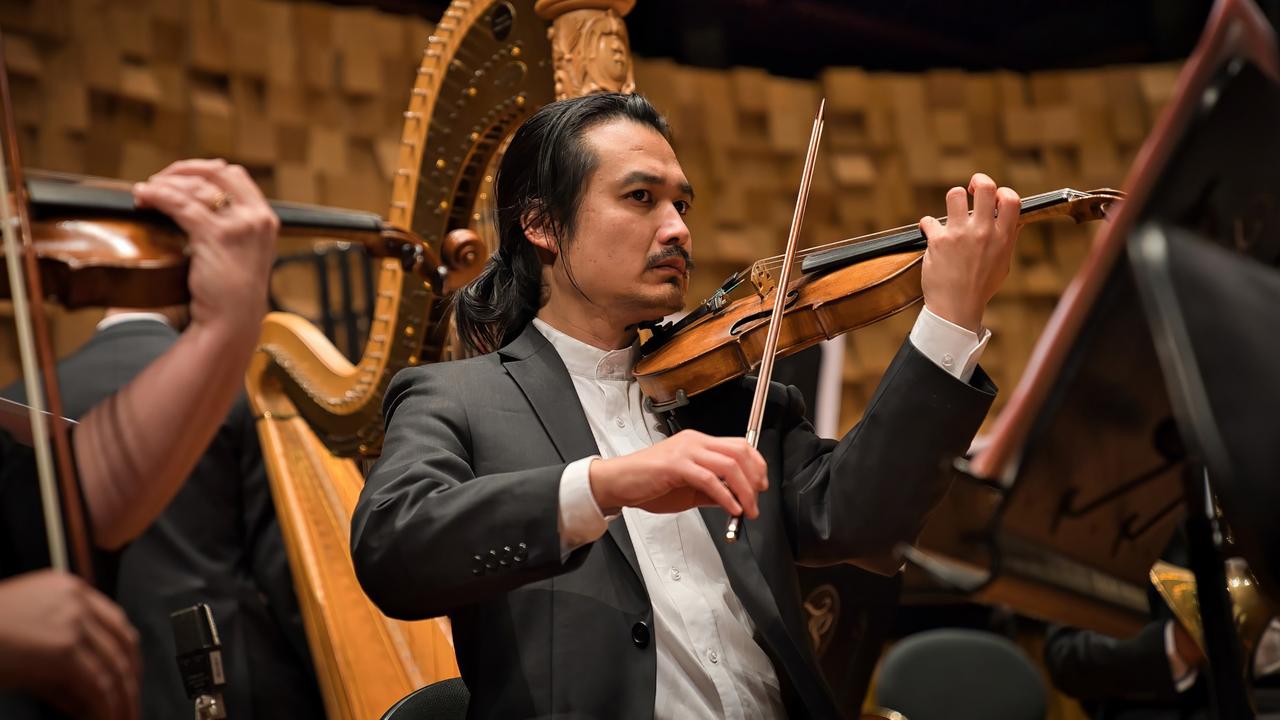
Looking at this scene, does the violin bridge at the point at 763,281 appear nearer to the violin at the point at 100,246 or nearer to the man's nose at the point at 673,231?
the man's nose at the point at 673,231

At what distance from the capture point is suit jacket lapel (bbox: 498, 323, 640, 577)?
1629 mm

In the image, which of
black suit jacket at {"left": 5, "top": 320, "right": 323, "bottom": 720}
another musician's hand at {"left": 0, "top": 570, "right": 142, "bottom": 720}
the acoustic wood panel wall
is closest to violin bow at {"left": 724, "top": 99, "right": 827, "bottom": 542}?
another musician's hand at {"left": 0, "top": 570, "right": 142, "bottom": 720}

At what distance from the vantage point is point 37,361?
86cm

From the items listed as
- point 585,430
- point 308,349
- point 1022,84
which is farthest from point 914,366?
point 1022,84

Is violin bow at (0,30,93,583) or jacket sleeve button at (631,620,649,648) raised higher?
violin bow at (0,30,93,583)

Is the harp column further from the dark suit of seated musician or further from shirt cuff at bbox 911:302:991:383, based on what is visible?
the dark suit of seated musician

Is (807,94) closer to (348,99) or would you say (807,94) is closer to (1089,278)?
(348,99)

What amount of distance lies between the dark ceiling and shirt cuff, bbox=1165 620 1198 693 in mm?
3429

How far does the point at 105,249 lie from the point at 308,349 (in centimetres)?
180

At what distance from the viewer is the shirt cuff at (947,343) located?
1495 millimetres

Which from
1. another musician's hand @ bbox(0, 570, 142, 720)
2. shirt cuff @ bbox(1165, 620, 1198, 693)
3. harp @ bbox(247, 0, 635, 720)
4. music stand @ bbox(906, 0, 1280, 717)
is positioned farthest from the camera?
shirt cuff @ bbox(1165, 620, 1198, 693)

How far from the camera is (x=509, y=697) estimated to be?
1447mm

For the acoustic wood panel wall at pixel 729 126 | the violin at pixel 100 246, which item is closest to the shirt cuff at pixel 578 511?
the violin at pixel 100 246

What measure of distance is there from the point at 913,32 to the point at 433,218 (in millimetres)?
4014
